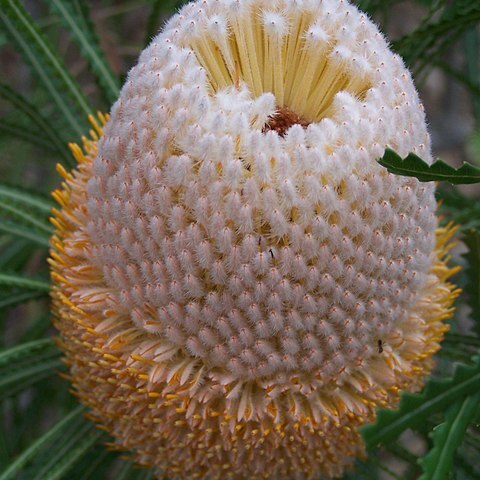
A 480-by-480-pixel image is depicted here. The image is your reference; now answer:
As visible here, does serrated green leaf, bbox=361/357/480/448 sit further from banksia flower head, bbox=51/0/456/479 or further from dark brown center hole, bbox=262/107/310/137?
dark brown center hole, bbox=262/107/310/137

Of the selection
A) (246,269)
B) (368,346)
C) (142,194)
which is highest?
(142,194)

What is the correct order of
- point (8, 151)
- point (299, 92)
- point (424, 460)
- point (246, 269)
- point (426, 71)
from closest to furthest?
point (424, 460) < point (246, 269) < point (299, 92) < point (426, 71) < point (8, 151)

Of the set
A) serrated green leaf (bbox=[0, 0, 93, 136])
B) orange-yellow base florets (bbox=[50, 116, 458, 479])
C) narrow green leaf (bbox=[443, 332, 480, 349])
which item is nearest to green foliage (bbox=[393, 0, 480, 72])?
orange-yellow base florets (bbox=[50, 116, 458, 479])

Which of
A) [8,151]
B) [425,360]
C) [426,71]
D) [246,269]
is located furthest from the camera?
[8,151]

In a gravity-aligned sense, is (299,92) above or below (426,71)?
below

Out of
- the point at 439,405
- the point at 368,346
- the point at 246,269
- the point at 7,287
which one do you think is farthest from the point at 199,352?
the point at 7,287

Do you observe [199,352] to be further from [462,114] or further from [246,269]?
[462,114]

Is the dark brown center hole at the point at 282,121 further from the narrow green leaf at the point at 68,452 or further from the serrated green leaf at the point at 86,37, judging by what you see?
→ the narrow green leaf at the point at 68,452

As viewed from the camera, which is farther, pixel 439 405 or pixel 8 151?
pixel 8 151
